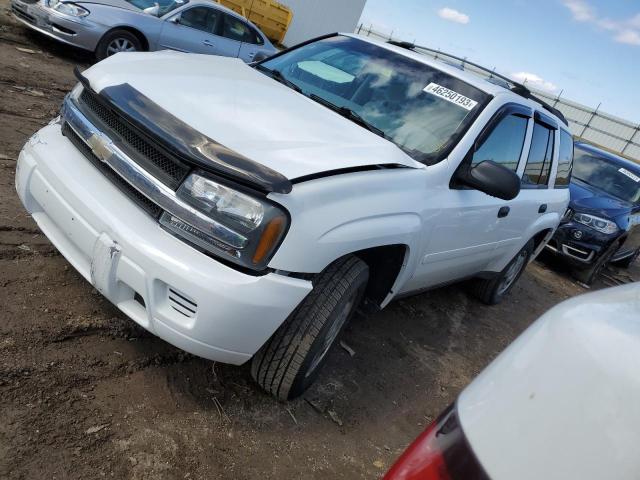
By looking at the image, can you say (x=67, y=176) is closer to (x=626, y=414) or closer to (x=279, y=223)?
(x=279, y=223)

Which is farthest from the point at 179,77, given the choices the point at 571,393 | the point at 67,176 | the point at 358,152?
the point at 571,393

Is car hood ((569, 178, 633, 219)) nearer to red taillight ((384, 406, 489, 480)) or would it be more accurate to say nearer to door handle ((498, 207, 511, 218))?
door handle ((498, 207, 511, 218))

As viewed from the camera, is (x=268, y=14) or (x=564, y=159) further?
(x=268, y=14)

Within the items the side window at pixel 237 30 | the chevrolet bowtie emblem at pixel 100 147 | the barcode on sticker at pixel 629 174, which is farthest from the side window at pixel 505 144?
the side window at pixel 237 30

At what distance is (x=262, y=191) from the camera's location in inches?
77.6

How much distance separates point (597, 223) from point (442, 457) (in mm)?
6864

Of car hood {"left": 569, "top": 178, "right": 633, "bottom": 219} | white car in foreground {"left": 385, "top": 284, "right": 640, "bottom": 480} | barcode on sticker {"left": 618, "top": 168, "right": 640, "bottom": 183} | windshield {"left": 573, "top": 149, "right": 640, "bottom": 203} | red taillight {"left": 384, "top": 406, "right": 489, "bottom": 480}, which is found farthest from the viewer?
barcode on sticker {"left": 618, "top": 168, "right": 640, "bottom": 183}

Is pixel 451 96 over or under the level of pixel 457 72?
under

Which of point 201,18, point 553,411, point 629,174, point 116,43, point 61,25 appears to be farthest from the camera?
point 201,18

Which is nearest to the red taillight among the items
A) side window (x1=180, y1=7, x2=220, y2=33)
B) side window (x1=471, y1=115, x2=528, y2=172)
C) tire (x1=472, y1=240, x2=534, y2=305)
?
side window (x1=471, y1=115, x2=528, y2=172)

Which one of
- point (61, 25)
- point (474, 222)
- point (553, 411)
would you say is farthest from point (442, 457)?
point (61, 25)

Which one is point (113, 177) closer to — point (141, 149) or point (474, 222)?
point (141, 149)

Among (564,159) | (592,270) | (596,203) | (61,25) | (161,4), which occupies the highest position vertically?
(564,159)

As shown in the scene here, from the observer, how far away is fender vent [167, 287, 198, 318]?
200 centimetres
